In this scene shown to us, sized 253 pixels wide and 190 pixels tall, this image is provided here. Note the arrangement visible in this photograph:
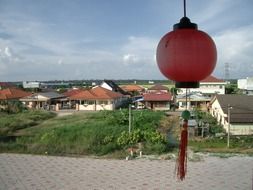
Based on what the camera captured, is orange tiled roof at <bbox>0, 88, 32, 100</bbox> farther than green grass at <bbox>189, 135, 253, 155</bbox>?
Yes

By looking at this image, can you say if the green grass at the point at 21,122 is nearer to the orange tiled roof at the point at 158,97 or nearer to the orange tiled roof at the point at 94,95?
the orange tiled roof at the point at 94,95

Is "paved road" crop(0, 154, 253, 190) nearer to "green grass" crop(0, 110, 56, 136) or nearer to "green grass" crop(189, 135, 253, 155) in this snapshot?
"green grass" crop(189, 135, 253, 155)

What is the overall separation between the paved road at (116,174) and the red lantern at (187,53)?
738 centimetres

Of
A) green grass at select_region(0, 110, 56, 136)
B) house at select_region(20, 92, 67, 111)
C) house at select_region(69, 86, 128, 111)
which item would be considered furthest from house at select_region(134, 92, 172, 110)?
green grass at select_region(0, 110, 56, 136)

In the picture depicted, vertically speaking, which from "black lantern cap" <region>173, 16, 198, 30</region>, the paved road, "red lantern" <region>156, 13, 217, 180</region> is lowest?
the paved road

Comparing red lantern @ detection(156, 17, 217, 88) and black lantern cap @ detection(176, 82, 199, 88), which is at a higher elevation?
red lantern @ detection(156, 17, 217, 88)

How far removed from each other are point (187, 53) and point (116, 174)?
872 cm

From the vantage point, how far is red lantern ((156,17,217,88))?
1705 mm

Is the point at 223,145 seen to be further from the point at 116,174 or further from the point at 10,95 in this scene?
the point at 10,95

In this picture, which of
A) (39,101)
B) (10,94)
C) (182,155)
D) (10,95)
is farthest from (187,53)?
(10,94)

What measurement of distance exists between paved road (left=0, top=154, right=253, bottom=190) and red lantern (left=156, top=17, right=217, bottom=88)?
7.38 metres

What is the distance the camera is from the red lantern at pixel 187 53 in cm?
171

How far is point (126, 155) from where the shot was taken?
12.5 m

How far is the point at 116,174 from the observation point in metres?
10.0
